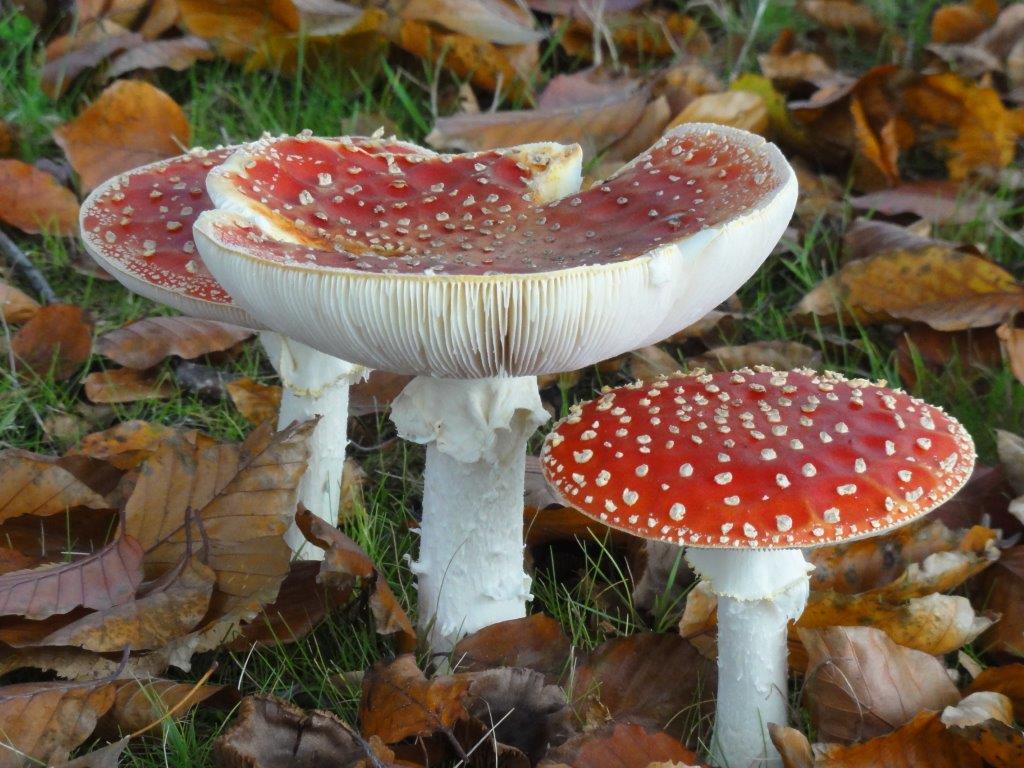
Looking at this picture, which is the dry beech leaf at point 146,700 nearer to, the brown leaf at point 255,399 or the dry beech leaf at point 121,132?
the brown leaf at point 255,399

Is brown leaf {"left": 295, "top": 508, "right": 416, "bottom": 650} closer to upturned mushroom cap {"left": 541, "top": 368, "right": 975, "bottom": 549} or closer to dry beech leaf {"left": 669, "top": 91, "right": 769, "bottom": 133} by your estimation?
upturned mushroom cap {"left": 541, "top": 368, "right": 975, "bottom": 549}

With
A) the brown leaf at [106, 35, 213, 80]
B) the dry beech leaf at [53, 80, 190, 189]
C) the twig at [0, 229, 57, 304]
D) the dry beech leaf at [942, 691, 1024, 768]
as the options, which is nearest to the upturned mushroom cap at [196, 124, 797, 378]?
the dry beech leaf at [942, 691, 1024, 768]

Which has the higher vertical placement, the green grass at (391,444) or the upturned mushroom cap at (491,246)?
the upturned mushroom cap at (491,246)

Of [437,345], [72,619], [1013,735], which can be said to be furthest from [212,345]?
[1013,735]

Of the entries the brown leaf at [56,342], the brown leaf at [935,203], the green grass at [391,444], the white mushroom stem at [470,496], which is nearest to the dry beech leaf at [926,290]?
the green grass at [391,444]

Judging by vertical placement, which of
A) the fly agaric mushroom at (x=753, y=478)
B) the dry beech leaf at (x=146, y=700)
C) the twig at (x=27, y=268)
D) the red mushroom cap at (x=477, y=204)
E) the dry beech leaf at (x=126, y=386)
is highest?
the red mushroom cap at (x=477, y=204)

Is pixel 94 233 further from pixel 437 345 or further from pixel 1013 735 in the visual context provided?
pixel 1013 735
